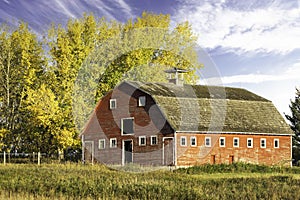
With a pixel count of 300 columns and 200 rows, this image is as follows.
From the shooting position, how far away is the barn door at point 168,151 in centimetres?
3938

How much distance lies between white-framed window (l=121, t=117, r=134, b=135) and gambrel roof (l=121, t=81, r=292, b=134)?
2.74 m

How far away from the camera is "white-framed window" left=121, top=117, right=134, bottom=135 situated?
42219mm

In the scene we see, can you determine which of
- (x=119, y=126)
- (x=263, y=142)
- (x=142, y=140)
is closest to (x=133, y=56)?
(x=119, y=126)

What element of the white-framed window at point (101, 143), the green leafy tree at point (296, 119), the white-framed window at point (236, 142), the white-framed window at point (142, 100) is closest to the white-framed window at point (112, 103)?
the white-framed window at point (142, 100)

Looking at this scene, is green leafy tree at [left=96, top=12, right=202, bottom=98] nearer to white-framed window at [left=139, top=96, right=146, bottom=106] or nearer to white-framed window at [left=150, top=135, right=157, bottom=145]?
white-framed window at [left=139, top=96, right=146, bottom=106]

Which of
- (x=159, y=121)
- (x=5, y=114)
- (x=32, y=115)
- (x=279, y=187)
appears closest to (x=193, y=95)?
(x=159, y=121)

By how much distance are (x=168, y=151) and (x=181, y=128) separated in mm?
1924

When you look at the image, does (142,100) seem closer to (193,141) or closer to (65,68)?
(193,141)

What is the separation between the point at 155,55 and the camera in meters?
52.8

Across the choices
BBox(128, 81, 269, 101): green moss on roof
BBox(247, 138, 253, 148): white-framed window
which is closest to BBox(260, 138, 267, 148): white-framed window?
BBox(247, 138, 253, 148): white-framed window

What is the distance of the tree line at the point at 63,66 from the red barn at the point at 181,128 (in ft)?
10.7

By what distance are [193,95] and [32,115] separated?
13.0 m

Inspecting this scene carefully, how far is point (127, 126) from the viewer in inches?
1674

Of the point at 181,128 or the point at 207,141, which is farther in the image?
the point at 207,141
